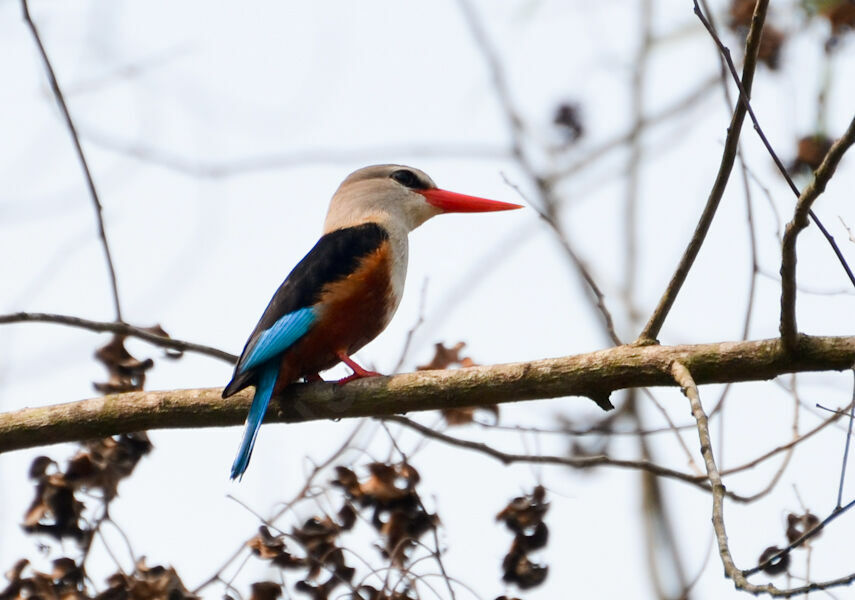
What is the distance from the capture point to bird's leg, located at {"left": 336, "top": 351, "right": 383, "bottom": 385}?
153 inches

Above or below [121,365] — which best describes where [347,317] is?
above

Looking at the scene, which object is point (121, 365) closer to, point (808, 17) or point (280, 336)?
point (280, 336)

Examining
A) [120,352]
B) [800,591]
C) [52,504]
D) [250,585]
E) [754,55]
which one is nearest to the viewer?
[800,591]

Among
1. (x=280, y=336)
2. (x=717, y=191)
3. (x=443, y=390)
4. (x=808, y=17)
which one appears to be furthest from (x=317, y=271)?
(x=808, y=17)

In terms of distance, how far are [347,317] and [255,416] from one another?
72 centimetres

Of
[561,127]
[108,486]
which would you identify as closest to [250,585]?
[108,486]

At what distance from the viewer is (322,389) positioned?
4.01 metres

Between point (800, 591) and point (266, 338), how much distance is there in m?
2.53

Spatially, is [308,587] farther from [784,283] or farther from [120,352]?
[784,283]

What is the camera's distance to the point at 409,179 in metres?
5.88

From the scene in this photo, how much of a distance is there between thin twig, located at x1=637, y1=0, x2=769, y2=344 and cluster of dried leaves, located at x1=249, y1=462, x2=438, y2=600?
3.07ft

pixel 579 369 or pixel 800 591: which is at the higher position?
pixel 579 369

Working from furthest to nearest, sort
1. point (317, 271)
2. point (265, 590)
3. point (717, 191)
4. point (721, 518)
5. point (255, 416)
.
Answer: point (317, 271), point (255, 416), point (265, 590), point (717, 191), point (721, 518)

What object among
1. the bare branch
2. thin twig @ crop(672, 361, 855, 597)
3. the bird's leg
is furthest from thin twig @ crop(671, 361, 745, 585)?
the bird's leg
